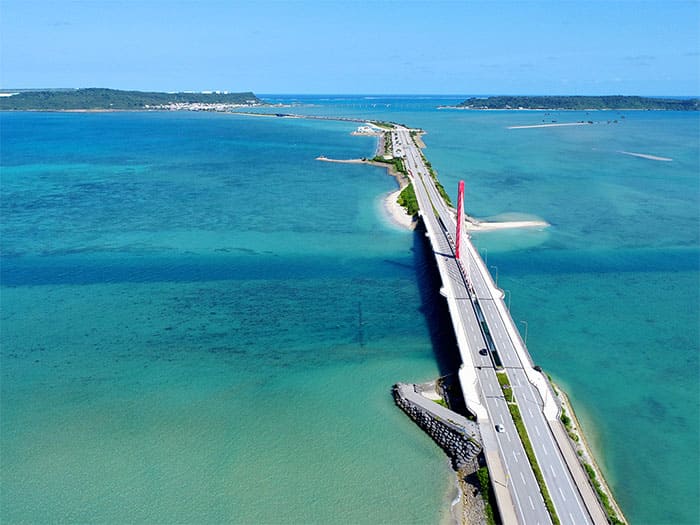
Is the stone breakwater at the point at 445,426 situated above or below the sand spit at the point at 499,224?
below

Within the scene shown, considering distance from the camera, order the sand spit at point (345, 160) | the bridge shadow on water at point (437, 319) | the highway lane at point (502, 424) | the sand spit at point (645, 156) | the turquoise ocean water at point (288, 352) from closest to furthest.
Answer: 1. the highway lane at point (502, 424)
2. the turquoise ocean water at point (288, 352)
3. the bridge shadow on water at point (437, 319)
4. the sand spit at point (345, 160)
5. the sand spit at point (645, 156)

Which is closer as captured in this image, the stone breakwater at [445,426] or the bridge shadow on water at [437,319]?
the stone breakwater at [445,426]

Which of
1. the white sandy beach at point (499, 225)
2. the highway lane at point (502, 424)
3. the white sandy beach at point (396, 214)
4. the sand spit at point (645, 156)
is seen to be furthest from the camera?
the sand spit at point (645, 156)

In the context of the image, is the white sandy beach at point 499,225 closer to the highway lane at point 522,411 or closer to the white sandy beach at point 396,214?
the white sandy beach at point 396,214

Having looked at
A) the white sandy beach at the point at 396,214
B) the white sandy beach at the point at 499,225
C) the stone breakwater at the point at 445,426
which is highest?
the white sandy beach at the point at 396,214

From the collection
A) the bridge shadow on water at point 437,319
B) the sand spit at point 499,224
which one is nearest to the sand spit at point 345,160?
the sand spit at point 499,224

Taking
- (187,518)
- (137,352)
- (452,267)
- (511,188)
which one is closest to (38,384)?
(137,352)

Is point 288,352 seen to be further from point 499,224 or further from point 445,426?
point 499,224
